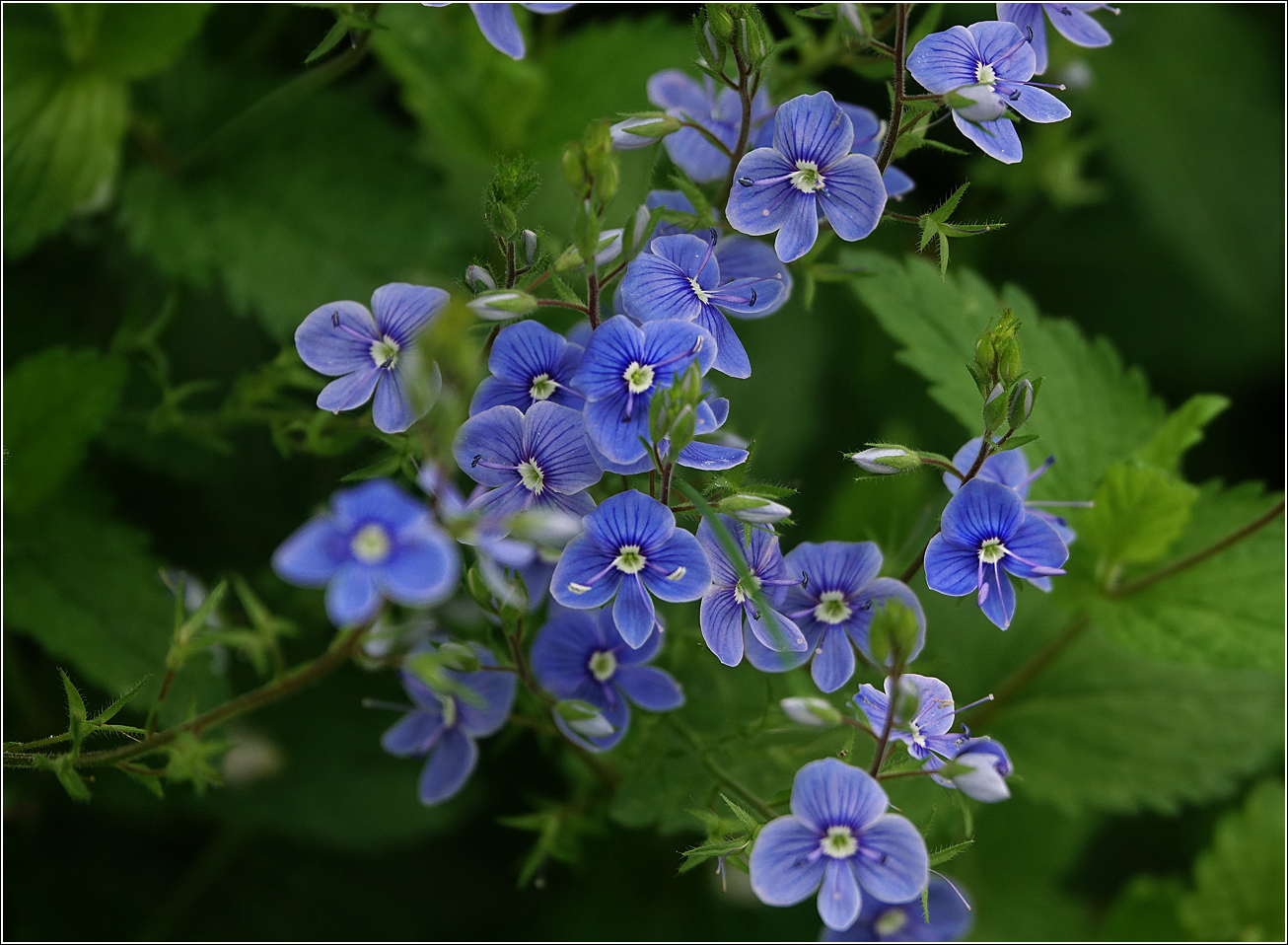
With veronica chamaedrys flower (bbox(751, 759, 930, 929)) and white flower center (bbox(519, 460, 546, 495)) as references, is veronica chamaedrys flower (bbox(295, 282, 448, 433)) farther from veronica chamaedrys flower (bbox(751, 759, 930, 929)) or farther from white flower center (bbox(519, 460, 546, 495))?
veronica chamaedrys flower (bbox(751, 759, 930, 929))

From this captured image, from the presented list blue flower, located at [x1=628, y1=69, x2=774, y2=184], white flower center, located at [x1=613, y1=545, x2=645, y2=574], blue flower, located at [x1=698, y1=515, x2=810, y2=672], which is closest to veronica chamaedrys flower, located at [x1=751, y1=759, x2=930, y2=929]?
blue flower, located at [x1=698, y1=515, x2=810, y2=672]

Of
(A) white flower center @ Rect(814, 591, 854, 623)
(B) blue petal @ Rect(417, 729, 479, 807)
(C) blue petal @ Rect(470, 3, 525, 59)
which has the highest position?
(C) blue petal @ Rect(470, 3, 525, 59)

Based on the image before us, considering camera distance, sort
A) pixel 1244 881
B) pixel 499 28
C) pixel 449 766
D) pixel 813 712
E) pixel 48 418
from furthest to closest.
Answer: pixel 1244 881 → pixel 48 418 → pixel 449 766 → pixel 499 28 → pixel 813 712

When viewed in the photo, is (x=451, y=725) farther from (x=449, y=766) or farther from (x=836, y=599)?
(x=836, y=599)

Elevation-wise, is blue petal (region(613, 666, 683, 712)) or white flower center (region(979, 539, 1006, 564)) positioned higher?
white flower center (region(979, 539, 1006, 564))

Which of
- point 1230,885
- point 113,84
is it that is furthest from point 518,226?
point 1230,885

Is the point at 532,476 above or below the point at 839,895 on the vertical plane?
above

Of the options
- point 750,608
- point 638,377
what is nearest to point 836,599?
point 750,608

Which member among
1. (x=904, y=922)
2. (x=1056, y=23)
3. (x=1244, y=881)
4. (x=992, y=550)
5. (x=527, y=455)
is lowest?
(x=1244, y=881)
